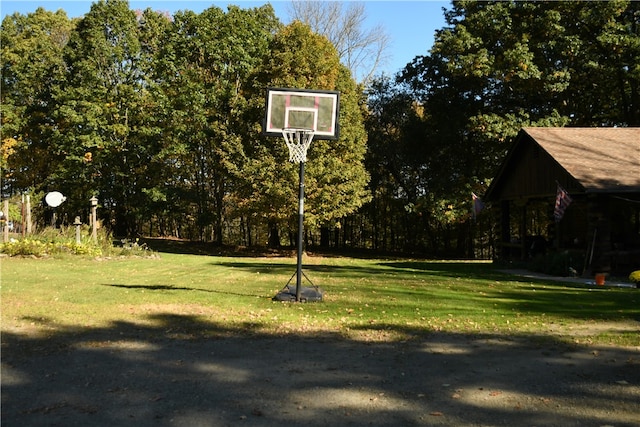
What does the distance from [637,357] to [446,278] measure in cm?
904

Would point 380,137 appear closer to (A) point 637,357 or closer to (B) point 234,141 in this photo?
(B) point 234,141

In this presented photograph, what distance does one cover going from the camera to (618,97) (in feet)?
93.1

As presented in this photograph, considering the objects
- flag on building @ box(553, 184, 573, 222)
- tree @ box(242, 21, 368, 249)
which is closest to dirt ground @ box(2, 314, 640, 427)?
flag on building @ box(553, 184, 573, 222)

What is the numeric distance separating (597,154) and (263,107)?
18273 mm

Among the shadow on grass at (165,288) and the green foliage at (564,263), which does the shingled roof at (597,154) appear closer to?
the green foliage at (564,263)

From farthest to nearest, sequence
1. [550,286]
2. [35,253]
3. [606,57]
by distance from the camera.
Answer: [606,57]
[35,253]
[550,286]

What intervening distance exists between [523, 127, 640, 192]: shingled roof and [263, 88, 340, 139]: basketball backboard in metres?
8.80

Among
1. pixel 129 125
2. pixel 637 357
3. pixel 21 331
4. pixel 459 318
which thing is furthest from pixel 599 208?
pixel 129 125

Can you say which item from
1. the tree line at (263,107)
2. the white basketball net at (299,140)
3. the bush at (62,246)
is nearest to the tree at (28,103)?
the tree line at (263,107)

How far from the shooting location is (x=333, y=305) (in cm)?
995

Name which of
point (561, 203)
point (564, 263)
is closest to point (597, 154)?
point (561, 203)

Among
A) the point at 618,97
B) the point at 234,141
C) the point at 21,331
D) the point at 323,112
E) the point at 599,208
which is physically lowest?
the point at 21,331

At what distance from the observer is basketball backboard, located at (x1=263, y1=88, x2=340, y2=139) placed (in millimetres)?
10484

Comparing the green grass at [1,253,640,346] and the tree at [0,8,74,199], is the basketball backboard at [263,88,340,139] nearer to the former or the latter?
the green grass at [1,253,640,346]
